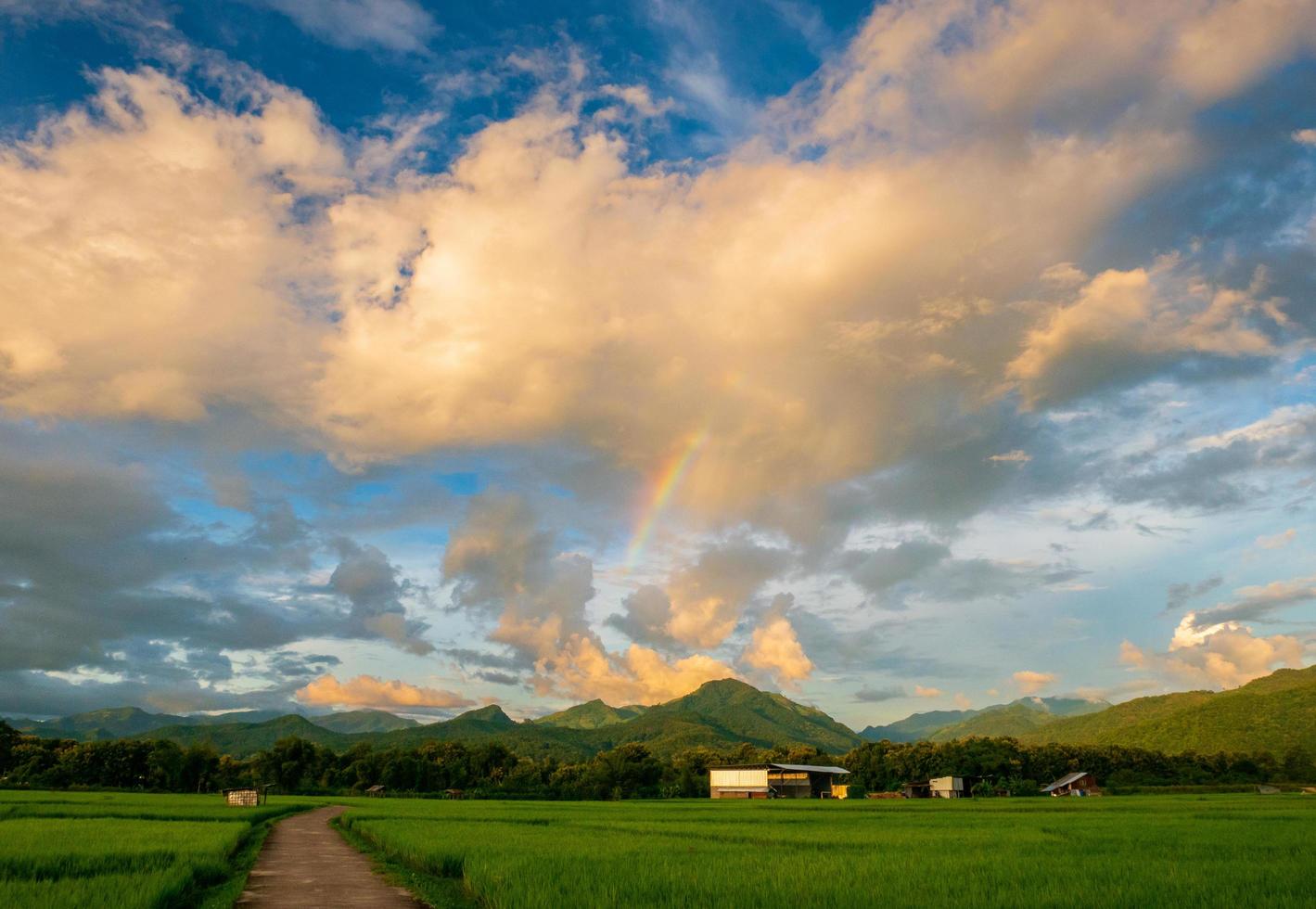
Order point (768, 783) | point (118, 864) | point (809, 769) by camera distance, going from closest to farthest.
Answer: point (118, 864) → point (768, 783) → point (809, 769)

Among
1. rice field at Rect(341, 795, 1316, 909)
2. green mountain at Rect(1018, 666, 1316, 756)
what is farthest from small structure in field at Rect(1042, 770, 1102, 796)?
rice field at Rect(341, 795, 1316, 909)

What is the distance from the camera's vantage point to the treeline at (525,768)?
109000 mm

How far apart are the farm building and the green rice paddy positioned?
77.8 meters

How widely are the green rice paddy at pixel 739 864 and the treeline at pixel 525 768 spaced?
81.3 m

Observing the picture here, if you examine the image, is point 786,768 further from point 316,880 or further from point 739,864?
point 316,880

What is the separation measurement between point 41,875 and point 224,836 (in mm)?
9366

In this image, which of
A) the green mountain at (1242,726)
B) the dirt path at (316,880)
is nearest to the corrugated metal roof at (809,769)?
the green mountain at (1242,726)

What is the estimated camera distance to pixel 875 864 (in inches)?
708

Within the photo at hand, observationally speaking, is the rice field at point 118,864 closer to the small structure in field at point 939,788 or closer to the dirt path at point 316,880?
the dirt path at point 316,880

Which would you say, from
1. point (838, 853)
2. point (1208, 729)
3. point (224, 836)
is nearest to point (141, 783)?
point (224, 836)

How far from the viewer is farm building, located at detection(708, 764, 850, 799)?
347 feet

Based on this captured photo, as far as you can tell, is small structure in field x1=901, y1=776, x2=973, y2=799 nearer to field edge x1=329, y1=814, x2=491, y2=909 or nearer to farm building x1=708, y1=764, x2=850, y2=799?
farm building x1=708, y1=764, x2=850, y2=799

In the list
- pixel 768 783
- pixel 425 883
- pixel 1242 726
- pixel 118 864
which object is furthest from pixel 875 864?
pixel 1242 726

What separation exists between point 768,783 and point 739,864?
310 ft
